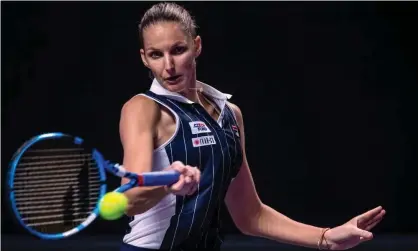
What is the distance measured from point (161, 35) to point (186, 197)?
0.46 meters

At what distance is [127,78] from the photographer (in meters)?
7.00

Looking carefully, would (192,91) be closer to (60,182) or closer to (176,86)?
(176,86)

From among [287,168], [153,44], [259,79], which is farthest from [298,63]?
[153,44]

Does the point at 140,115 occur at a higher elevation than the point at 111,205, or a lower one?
higher

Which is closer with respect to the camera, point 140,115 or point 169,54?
point 140,115

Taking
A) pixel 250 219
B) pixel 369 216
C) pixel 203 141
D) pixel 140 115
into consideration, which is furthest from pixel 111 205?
pixel 369 216

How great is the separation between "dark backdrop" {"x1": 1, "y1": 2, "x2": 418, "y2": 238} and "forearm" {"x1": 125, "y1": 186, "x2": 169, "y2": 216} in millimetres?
4729

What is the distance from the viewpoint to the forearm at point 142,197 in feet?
7.30

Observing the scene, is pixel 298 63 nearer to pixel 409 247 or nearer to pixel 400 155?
pixel 400 155

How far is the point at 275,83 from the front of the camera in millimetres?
7031

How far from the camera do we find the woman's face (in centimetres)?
247

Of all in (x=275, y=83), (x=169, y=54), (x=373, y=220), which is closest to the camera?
(x=169, y=54)

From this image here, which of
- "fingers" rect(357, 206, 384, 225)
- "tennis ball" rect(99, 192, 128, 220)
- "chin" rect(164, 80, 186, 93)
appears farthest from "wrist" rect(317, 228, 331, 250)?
"tennis ball" rect(99, 192, 128, 220)

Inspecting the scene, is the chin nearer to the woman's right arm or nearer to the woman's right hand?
A: the woman's right arm
